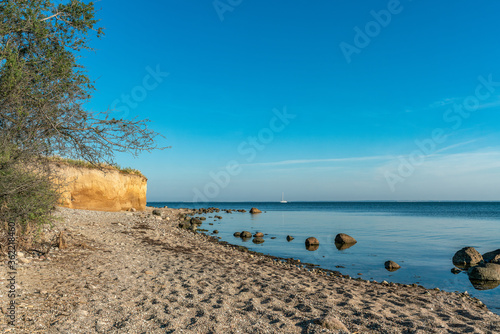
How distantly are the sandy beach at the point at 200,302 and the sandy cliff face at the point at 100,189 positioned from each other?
53.9ft

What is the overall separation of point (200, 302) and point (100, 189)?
2442cm

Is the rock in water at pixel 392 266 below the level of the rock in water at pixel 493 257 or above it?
below

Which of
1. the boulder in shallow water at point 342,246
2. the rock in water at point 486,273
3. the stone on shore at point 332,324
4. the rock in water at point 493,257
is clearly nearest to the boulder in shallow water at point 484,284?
the rock in water at point 486,273

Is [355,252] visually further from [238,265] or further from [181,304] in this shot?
[181,304]

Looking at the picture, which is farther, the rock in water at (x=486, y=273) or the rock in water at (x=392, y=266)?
the rock in water at (x=392, y=266)

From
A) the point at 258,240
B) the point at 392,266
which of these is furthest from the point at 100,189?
the point at 392,266

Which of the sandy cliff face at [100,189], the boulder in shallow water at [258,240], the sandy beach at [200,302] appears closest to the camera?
the sandy beach at [200,302]

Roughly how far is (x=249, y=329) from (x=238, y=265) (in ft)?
21.3

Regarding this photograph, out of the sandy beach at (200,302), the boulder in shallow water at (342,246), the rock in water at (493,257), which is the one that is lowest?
the boulder in shallow water at (342,246)

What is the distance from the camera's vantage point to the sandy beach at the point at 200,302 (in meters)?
5.50

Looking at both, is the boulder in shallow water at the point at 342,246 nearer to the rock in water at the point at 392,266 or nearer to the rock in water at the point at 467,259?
the rock in water at the point at 392,266

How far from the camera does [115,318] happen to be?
222 inches

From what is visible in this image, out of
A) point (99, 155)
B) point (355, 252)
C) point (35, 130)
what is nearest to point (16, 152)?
point (35, 130)

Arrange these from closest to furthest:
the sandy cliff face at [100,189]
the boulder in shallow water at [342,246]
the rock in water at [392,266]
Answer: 1. the rock in water at [392,266]
2. the boulder in shallow water at [342,246]
3. the sandy cliff face at [100,189]
